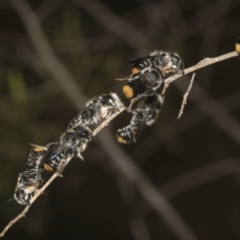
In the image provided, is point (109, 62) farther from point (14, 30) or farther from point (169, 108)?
point (14, 30)

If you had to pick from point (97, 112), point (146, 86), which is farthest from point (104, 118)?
point (146, 86)

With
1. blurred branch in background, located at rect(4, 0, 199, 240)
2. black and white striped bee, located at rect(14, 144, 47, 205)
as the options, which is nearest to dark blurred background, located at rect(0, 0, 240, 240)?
blurred branch in background, located at rect(4, 0, 199, 240)

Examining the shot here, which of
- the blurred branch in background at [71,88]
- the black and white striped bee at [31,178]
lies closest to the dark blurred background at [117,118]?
the blurred branch in background at [71,88]

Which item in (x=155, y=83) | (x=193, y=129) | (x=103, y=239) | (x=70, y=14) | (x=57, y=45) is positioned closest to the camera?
(x=155, y=83)

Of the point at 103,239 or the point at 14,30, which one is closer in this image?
the point at 103,239

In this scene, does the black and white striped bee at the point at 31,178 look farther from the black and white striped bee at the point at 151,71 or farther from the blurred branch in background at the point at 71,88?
the blurred branch in background at the point at 71,88

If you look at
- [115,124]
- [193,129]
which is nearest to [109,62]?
[115,124]
